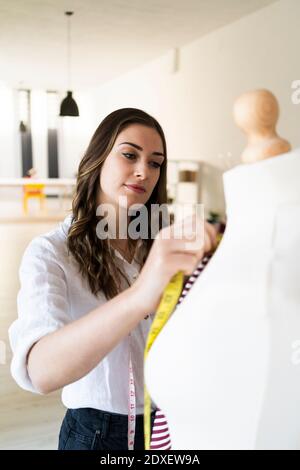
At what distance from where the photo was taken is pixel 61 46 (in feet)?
25.9

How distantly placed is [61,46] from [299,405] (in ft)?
27.0

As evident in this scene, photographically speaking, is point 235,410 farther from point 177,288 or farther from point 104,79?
A: point 104,79

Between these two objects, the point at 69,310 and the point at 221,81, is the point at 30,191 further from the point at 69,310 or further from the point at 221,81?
the point at 69,310

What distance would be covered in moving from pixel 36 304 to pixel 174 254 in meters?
0.38

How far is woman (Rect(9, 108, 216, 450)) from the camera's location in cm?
72

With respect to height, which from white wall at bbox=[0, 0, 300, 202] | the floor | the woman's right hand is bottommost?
the floor

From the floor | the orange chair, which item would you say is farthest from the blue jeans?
the orange chair

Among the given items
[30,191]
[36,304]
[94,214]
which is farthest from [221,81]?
[36,304]

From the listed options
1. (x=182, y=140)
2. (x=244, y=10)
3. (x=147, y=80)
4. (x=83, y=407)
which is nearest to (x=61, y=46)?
(x=147, y=80)

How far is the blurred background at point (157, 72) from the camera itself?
15.1 feet

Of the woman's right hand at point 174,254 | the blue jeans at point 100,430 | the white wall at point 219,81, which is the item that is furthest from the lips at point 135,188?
the white wall at point 219,81

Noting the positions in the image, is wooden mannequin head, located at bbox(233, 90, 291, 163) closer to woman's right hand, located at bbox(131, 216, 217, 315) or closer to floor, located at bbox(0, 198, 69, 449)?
woman's right hand, located at bbox(131, 216, 217, 315)

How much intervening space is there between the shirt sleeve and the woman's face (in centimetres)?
20

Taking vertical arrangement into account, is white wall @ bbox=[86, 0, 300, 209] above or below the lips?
above
